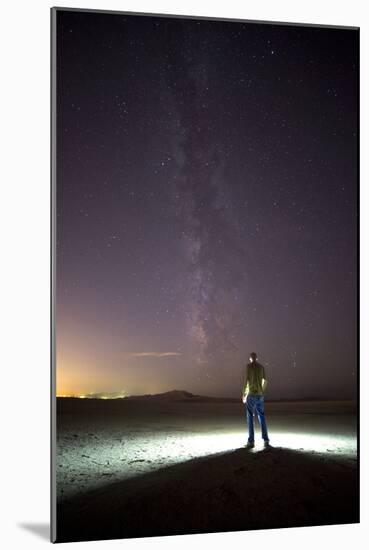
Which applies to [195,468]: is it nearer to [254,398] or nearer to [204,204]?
[254,398]

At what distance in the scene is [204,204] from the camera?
7.72 m

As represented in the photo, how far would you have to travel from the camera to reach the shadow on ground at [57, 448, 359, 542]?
7.22 metres

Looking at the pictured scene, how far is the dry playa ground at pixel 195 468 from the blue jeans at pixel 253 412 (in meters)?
0.06

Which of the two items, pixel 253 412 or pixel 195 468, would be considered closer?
pixel 195 468

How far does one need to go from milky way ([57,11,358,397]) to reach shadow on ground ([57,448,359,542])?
2.12ft

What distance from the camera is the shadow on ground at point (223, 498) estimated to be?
284 inches

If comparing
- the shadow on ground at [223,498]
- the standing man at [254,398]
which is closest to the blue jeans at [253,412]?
the standing man at [254,398]

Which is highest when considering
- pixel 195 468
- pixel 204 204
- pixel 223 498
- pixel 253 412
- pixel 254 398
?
pixel 204 204

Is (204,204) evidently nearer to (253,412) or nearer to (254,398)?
(254,398)

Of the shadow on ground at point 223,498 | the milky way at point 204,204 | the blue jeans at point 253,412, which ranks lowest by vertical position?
the shadow on ground at point 223,498

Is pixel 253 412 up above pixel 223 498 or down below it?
above

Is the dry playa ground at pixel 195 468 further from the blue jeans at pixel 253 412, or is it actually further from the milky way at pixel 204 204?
the milky way at pixel 204 204

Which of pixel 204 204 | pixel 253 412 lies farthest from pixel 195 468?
pixel 204 204

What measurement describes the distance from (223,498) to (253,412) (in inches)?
29.9
